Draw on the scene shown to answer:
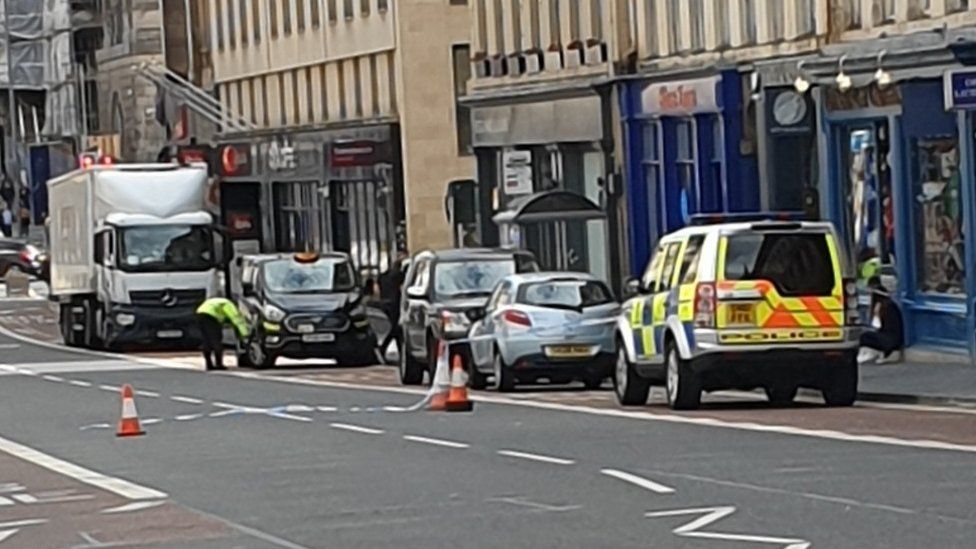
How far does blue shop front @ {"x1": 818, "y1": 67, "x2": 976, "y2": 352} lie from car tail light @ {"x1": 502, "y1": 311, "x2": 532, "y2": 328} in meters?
5.05

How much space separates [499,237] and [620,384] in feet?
80.0

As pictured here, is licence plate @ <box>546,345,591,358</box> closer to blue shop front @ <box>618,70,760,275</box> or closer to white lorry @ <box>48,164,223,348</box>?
blue shop front @ <box>618,70,760,275</box>

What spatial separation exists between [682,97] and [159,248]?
12.9 m

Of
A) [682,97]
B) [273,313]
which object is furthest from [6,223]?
[682,97]

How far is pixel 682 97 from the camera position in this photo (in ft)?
136

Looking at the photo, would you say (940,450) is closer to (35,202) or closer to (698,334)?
(698,334)

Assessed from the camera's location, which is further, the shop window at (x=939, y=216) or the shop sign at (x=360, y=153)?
the shop sign at (x=360, y=153)

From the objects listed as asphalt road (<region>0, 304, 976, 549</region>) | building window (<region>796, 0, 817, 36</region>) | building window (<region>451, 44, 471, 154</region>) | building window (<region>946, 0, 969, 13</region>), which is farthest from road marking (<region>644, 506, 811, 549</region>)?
building window (<region>451, 44, 471, 154</region>)

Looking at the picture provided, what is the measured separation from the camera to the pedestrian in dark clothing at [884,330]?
1265 inches

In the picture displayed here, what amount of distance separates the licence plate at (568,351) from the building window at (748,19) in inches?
379

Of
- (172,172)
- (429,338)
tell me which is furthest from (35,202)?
(429,338)

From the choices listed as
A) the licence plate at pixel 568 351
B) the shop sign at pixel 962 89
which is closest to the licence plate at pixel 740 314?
the shop sign at pixel 962 89

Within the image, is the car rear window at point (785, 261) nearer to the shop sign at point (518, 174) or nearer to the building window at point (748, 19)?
the building window at point (748, 19)

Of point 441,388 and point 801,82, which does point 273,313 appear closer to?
point 801,82
